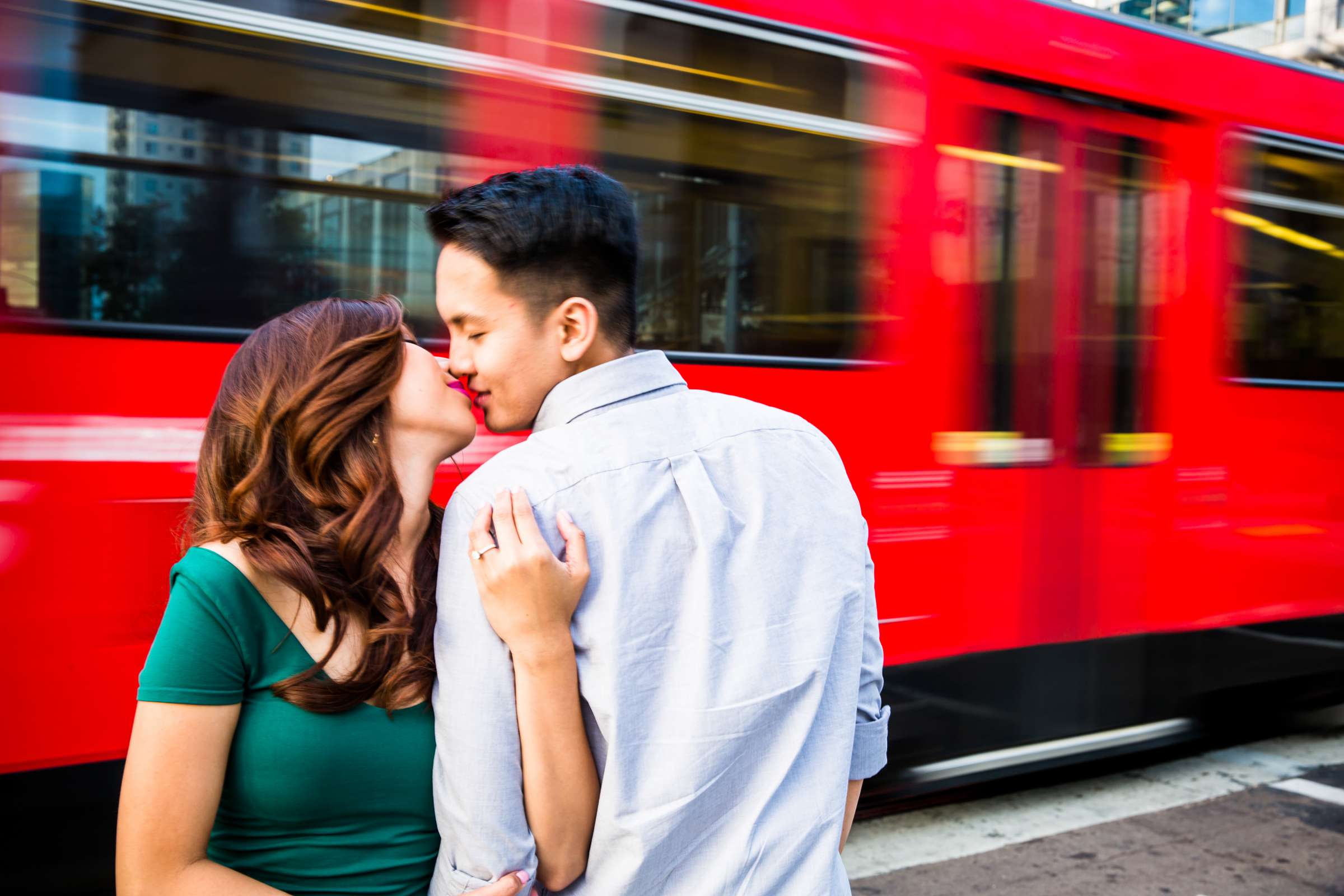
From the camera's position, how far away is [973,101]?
13.6ft

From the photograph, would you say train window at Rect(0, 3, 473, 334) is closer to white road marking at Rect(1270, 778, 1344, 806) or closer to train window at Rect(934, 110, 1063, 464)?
train window at Rect(934, 110, 1063, 464)

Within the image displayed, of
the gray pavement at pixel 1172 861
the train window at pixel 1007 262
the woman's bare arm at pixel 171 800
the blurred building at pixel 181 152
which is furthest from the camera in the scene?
the train window at pixel 1007 262

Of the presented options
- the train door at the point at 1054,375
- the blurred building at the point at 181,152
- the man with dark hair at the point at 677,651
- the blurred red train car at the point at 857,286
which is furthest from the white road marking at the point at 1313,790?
the blurred building at the point at 181,152

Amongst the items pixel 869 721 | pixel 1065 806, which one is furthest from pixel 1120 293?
pixel 869 721

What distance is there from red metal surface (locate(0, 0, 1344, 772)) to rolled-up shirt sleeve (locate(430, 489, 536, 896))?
1.94 metres

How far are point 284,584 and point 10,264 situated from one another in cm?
183

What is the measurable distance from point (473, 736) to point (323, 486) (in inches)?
17.1

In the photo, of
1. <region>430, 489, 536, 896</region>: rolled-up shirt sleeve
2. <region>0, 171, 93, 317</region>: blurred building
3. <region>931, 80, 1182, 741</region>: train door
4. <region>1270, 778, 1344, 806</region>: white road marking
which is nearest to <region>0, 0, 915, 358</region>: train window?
<region>0, 171, 93, 317</region>: blurred building

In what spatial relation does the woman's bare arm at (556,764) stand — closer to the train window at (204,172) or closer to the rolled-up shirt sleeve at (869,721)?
the rolled-up shirt sleeve at (869,721)

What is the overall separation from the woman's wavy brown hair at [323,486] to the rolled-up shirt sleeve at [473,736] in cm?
23

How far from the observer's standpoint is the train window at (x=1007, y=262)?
4164 mm

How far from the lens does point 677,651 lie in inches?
46.4

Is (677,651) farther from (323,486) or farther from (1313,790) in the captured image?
(1313,790)

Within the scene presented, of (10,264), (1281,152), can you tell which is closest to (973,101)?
(1281,152)
